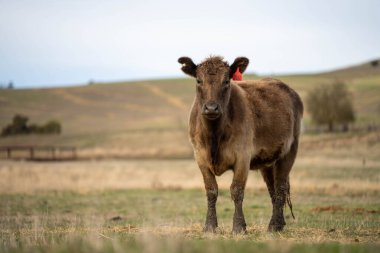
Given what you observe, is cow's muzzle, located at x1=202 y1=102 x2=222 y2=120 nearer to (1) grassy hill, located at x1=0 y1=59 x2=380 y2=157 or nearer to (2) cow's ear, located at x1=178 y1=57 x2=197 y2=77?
(2) cow's ear, located at x1=178 y1=57 x2=197 y2=77

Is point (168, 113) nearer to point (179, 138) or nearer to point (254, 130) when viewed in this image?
point (179, 138)

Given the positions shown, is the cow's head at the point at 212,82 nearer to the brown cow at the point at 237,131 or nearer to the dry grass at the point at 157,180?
the brown cow at the point at 237,131

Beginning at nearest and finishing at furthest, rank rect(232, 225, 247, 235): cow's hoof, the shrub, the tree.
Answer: rect(232, 225, 247, 235): cow's hoof, the tree, the shrub

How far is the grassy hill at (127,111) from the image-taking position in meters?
78.2

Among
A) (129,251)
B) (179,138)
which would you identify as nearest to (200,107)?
(129,251)

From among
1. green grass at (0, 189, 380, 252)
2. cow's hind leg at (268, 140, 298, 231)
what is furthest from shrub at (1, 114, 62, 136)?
cow's hind leg at (268, 140, 298, 231)

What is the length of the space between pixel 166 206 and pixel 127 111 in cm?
9026

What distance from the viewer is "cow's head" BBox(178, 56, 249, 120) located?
1017cm

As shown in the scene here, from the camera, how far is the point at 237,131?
36.2 feet

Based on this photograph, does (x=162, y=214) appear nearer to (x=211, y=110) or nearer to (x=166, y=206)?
(x=166, y=206)

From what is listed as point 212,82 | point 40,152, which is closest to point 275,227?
point 212,82

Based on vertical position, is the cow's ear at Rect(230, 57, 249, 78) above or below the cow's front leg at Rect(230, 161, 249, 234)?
above

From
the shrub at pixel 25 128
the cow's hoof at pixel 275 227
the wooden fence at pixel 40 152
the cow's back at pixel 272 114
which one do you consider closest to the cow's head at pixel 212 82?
the cow's back at pixel 272 114

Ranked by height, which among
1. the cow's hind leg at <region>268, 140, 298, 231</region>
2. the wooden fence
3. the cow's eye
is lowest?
the wooden fence
